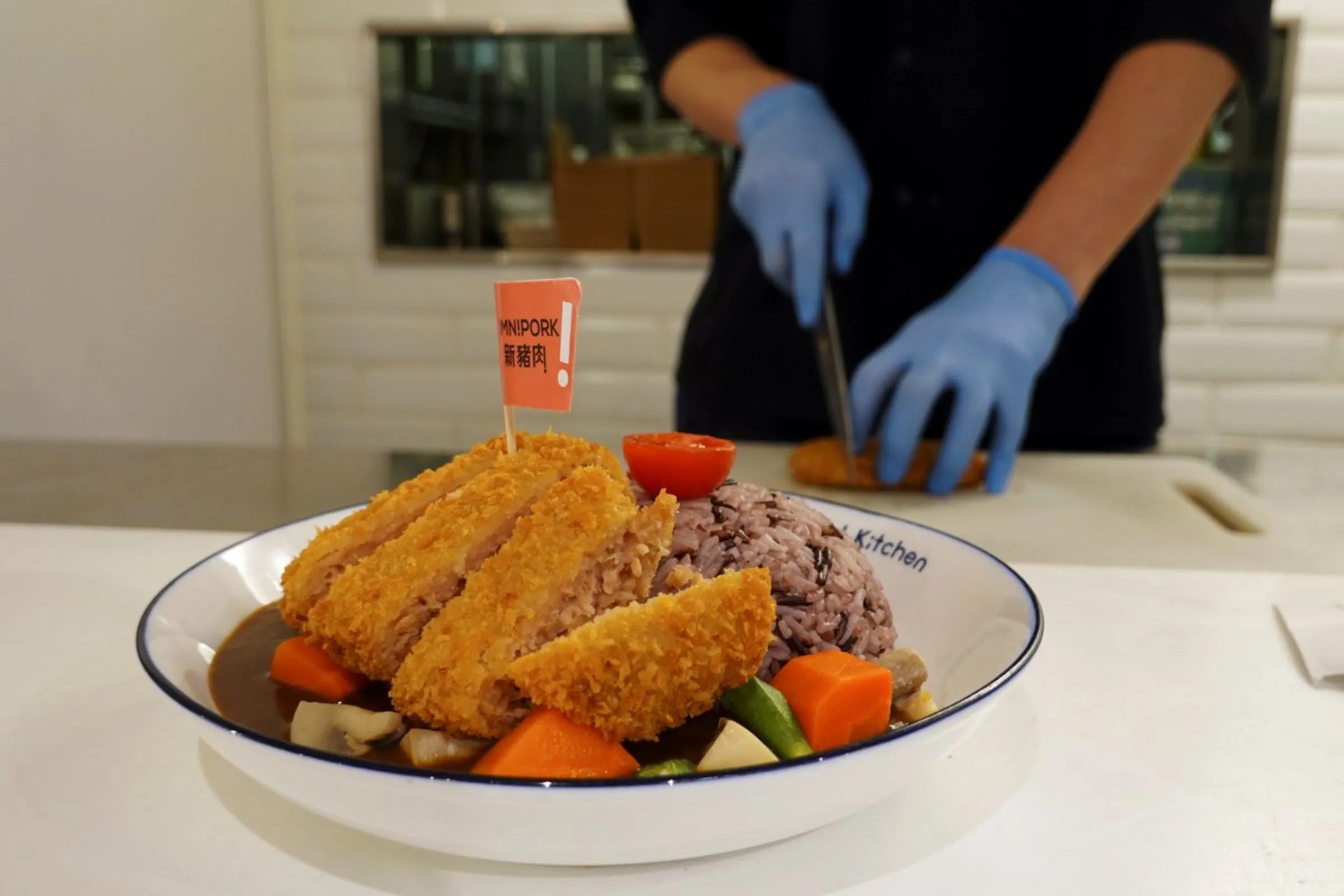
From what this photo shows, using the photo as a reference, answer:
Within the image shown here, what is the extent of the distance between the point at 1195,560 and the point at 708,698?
102 centimetres

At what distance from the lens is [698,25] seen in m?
2.41

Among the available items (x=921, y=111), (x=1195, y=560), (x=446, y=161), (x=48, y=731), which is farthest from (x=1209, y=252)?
(x=48, y=731)

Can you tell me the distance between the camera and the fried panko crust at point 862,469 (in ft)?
6.22

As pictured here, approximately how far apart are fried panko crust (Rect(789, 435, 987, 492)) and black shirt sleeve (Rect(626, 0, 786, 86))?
105 cm

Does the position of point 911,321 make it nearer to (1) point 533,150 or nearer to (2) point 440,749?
(2) point 440,749

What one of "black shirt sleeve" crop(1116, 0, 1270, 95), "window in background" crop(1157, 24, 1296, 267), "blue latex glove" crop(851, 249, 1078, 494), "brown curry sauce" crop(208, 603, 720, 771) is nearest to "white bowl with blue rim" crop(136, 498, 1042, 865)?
"brown curry sauce" crop(208, 603, 720, 771)

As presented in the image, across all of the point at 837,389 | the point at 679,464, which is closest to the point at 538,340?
the point at 679,464

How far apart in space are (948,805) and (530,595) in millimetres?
341

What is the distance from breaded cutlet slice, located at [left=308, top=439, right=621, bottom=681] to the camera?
80 cm

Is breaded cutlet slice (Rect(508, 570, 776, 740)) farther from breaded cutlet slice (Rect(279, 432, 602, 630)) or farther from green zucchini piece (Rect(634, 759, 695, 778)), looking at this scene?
breaded cutlet slice (Rect(279, 432, 602, 630))

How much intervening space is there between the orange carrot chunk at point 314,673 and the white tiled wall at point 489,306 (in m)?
2.45

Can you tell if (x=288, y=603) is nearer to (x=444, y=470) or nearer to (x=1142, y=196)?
(x=444, y=470)

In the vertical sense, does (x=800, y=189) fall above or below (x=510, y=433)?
above

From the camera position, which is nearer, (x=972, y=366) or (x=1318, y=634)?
(x=1318, y=634)
